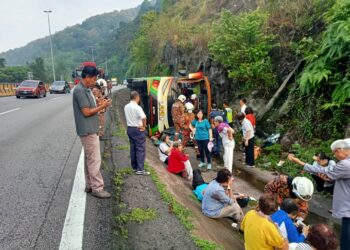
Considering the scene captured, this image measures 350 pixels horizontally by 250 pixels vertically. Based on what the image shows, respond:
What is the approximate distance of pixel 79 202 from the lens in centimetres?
511

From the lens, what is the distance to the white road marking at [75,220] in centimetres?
397

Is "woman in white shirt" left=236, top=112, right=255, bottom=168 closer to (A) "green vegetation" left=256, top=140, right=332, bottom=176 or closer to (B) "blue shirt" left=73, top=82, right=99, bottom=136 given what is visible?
(A) "green vegetation" left=256, top=140, right=332, bottom=176

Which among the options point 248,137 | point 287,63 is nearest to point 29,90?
point 287,63

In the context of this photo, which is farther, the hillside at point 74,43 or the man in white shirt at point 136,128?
the hillside at point 74,43

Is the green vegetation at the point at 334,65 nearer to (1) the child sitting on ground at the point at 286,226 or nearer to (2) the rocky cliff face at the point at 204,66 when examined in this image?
(1) the child sitting on ground at the point at 286,226

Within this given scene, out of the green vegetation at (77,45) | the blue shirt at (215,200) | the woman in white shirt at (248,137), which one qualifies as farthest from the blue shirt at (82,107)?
the green vegetation at (77,45)

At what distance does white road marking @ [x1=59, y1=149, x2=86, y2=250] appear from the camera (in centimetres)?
397

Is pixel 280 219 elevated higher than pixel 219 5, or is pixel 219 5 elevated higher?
pixel 219 5

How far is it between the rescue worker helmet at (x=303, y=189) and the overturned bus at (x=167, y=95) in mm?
7762

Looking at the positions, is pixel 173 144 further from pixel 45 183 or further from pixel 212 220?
pixel 45 183

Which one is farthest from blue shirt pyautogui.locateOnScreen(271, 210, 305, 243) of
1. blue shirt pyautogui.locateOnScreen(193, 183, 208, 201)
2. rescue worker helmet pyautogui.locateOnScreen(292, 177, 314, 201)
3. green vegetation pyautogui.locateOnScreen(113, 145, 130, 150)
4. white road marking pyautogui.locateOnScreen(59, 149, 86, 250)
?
green vegetation pyautogui.locateOnScreen(113, 145, 130, 150)

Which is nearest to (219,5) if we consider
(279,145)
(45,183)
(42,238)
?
(279,145)

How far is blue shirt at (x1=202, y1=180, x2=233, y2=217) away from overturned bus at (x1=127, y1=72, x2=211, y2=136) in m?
6.96

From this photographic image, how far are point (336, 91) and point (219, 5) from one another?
51.6 feet
